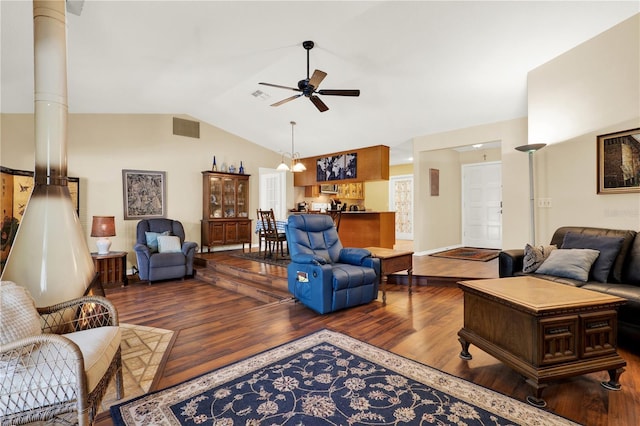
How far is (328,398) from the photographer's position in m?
1.82

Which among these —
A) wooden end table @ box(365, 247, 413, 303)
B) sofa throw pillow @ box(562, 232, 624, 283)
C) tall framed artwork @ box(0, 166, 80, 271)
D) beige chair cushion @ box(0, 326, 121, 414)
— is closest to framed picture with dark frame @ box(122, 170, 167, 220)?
tall framed artwork @ box(0, 166, 80, 271)

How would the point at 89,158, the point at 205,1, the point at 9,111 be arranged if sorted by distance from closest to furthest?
the point at 205,1, the point at 9,111, the point at 89,158

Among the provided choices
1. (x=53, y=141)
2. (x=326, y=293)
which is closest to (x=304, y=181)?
(x=326, y=293)

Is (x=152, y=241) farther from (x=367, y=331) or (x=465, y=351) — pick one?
(x=465, y=351)

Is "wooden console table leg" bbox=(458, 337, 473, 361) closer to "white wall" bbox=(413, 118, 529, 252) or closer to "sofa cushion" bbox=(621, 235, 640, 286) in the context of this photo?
"sofa cushion" bbox=(621, 235, 640, 286)

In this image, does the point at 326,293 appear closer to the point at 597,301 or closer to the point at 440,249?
the point at 597,301

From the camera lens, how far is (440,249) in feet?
23.1

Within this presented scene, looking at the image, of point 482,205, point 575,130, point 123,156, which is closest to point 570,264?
point 575,130

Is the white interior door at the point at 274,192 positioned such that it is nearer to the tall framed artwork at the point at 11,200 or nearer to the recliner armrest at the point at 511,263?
the tall framed artwork at the point at 11,200

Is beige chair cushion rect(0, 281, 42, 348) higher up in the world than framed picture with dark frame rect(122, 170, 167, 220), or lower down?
lower down

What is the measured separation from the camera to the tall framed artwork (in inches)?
158

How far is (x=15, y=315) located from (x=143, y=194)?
197 inches

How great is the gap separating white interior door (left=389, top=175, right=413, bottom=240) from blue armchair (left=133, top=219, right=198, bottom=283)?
6.31m

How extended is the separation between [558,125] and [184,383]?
4.91m
